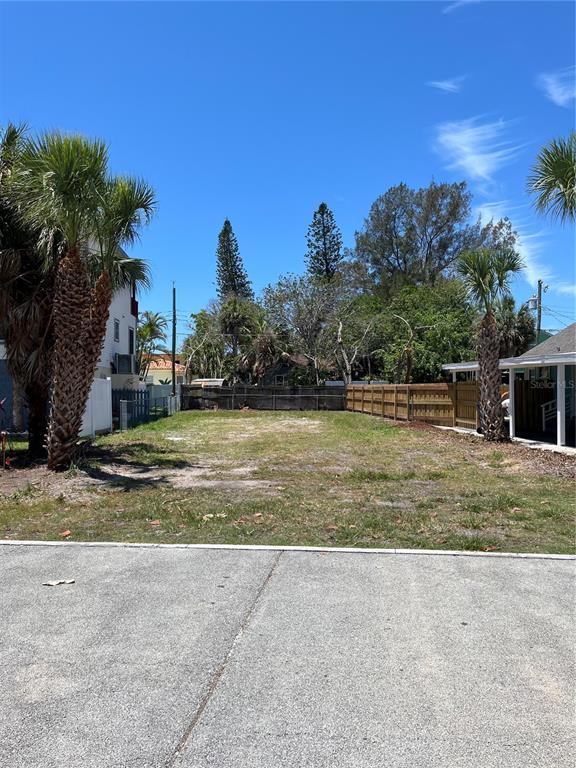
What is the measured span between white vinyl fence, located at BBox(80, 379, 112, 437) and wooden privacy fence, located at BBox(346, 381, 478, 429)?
40.8ft

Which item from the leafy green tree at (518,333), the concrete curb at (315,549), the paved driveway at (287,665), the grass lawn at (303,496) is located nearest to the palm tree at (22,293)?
the grass lawn at (303,496)

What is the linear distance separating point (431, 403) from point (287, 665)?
22146 millimetres

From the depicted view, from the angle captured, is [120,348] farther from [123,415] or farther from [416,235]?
[416,235]

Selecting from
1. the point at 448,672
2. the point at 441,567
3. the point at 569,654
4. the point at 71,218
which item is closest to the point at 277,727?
the point at 448,672

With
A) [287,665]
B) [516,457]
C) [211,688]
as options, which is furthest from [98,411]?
[211,688]

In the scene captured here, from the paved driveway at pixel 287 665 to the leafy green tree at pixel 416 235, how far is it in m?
54.1

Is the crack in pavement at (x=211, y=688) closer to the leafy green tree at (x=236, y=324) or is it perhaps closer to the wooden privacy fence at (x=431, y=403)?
the wooden privacy fence at (x=431, y=403)

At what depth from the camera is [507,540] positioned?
6504 mm

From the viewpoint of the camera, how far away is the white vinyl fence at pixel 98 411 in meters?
17.2

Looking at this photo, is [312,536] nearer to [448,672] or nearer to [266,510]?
[266,510]

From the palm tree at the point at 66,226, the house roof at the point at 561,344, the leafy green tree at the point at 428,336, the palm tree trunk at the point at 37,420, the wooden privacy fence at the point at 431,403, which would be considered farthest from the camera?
the leafy green tree at the point at 428,336

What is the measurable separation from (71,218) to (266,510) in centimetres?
640

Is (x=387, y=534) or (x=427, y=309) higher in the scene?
(x=427, y=309)

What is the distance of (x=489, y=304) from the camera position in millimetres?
17234
